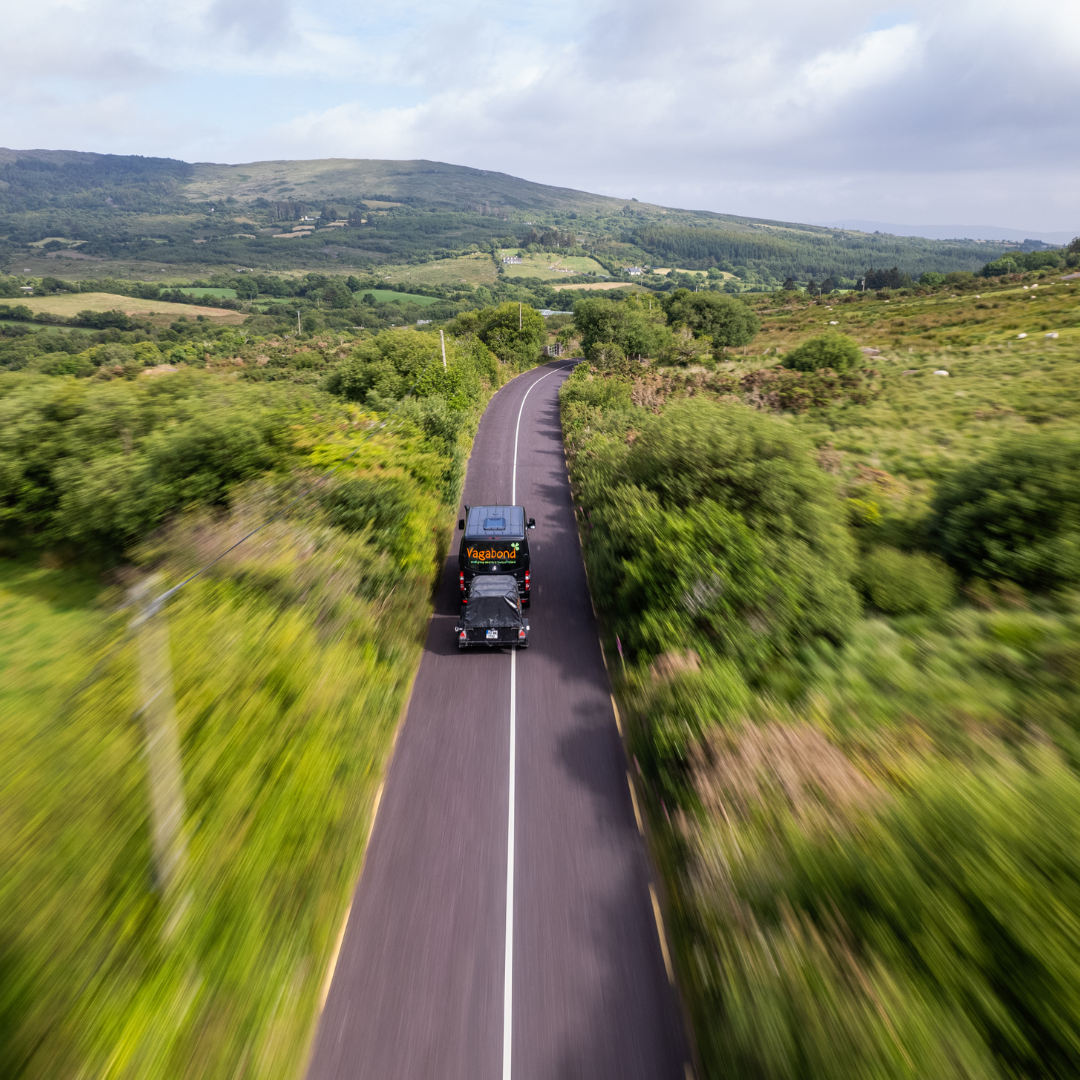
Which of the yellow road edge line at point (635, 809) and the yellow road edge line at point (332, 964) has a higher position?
the yellow road edge line at point (332, 964)

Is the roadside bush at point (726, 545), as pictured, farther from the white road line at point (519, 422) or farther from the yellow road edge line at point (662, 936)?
the white road line at point (519, 422)

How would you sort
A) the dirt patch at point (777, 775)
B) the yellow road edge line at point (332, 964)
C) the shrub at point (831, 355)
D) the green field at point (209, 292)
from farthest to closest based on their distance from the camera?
the green field at point (209, 292)
the shrub at point (831, 355)
the yellow road edge line at point (332, 964)
the dirt patch at point (777, 775)

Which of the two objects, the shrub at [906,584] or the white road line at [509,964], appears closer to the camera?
the white road line at [509,964]

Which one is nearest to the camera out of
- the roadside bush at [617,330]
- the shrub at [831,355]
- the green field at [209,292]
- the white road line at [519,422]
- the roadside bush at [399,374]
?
the white road line at [519,422]

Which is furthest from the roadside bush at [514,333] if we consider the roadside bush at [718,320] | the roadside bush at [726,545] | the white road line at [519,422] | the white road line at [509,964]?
the white road line at [509,964]

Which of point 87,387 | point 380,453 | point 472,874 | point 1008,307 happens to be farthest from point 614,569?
point 1008,307
